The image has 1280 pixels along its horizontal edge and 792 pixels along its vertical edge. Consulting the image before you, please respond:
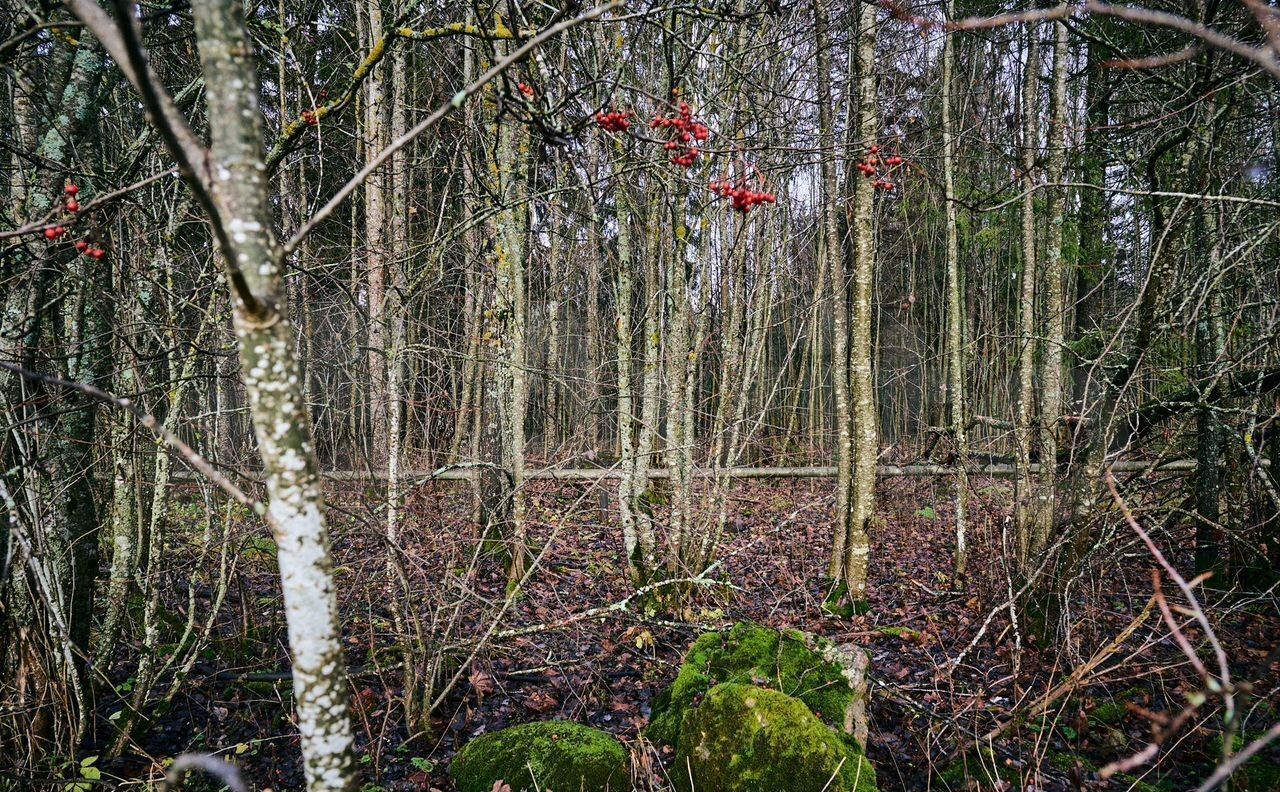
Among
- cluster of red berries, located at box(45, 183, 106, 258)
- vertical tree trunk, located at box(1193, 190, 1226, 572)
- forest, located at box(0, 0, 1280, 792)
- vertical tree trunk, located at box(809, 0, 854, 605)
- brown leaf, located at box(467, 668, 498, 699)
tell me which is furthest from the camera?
vertical tree trunk, located at box(809, 0, 854, 605)

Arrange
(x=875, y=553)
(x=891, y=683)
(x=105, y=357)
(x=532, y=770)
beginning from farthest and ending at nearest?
1. (x=875, y=553)
2. (x=891, y=683)
3. (x=105, y=357)
4. (x=532, y=770)

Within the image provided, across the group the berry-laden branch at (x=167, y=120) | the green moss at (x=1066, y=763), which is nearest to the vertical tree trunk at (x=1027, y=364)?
the green moss at (x=1066, y=763)

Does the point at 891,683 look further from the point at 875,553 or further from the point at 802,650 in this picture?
the point at 875,553

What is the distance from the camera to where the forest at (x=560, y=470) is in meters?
2.18

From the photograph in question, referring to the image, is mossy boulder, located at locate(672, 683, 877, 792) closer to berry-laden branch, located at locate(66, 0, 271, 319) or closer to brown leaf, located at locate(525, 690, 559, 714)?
brown leaf, located at locate(525, 690, 559, 714)

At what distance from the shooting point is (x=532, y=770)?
3416 millimetres

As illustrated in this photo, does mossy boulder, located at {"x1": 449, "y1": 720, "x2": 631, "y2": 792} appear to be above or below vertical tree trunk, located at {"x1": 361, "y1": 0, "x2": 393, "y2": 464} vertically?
below

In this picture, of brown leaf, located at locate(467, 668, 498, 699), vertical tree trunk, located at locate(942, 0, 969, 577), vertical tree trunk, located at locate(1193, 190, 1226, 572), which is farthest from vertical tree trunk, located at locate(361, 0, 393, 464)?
vertical tree trunk, located at locate(1193, 190, 1226, 572)

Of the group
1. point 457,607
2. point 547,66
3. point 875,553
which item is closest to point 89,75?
point 547,66

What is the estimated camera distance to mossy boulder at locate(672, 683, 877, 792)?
3.21 metres

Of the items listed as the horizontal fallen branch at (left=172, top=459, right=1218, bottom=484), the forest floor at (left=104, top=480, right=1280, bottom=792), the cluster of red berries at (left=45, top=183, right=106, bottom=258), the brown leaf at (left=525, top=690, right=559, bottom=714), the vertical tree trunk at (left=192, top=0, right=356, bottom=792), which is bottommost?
the brown leaf at (left=525, top=690, right=559, bottom=714)

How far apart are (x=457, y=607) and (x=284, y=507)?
9.43 ft

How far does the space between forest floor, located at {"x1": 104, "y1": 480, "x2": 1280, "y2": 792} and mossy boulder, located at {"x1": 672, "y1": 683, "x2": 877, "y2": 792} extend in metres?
0.30

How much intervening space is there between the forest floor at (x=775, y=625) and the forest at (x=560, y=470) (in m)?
0.04
